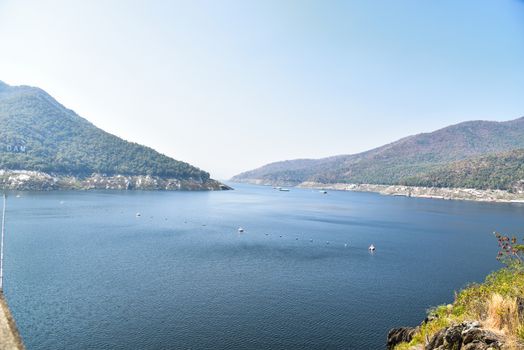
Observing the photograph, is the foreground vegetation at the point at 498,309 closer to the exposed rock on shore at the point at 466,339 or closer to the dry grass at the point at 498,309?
the dry grass at the point at 498,309

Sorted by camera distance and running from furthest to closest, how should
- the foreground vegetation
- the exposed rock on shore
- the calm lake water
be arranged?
the calm lake water
the foreground vegetation
the exposed rock on shore

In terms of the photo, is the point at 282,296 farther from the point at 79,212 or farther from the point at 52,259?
the point at 79,212

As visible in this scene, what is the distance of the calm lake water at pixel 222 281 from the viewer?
4138cm

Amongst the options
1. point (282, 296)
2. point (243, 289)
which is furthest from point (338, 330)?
point (243, 289)

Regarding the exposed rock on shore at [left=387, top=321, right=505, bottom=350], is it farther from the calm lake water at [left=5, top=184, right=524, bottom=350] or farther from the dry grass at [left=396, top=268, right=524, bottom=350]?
the calm lake water at [left=5, top=184, right=524, bottom=350]

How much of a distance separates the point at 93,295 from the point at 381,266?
184ft

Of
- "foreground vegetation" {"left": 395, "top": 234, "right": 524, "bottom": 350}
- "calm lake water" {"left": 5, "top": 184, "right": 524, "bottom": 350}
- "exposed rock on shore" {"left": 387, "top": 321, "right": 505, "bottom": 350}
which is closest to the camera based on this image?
"exposed rock on shore" {"left": 387, "top": 321, "right": 505, "bottom": 350}

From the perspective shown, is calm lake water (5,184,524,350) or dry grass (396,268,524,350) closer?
dry grass (396,268,524,350)

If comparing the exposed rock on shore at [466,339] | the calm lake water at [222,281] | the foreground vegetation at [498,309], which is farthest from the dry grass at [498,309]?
the calm lake water at [222,281]

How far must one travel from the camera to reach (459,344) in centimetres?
2214

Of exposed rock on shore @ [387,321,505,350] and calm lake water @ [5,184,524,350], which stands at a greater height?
exposed rock on shore @ [387,321,505,350]

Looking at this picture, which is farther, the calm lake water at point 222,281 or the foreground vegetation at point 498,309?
the calm lake water at point 222,281

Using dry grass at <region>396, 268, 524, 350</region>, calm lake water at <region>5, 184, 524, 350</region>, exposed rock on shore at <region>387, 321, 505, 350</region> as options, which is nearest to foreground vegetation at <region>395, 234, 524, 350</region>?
dry grass at <region>396, 268, 524, 350</region>

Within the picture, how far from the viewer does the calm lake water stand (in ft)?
136
